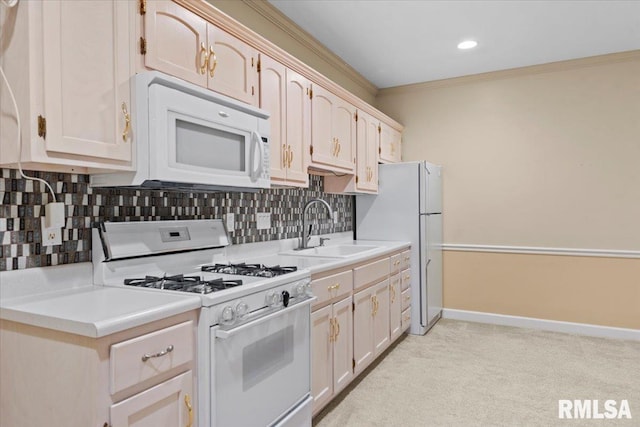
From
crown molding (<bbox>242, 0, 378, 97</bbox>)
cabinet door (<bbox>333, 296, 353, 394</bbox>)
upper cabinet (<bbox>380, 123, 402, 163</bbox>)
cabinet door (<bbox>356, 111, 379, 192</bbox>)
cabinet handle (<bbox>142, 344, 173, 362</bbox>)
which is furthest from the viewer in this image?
upper cabinet (<bbox>380, 123, 402, 163</bbox>)

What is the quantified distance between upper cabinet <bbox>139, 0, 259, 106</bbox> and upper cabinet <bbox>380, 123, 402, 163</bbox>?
2.06m

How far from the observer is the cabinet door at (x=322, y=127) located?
2871mm

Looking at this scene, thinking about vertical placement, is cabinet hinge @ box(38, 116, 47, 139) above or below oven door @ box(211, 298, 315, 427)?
above

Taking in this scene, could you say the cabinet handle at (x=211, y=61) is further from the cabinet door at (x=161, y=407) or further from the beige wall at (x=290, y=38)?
the cabinet door at (x=161, y=407)

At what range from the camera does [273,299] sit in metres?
1.80

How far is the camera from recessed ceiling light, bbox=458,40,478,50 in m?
3.51

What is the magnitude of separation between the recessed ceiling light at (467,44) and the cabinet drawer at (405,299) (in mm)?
2174

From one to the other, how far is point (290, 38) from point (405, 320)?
254cm

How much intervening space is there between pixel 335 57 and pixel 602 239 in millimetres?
2968

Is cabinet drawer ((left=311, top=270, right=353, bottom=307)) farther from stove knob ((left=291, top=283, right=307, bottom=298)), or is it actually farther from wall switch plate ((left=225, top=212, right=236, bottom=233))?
wall switch plate ((left=225, top=212, right=236, bottom=233))

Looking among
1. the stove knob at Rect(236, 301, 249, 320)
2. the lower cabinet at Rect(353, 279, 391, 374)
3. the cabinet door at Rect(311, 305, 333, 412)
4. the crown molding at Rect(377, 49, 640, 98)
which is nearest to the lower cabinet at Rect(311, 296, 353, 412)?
the cabinet door at Rect(311, 305, 333, 412)

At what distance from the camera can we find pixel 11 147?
1.33 m

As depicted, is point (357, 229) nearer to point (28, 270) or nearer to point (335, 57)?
point (335, 57)

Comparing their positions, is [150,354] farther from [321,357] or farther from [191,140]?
[321,357]
